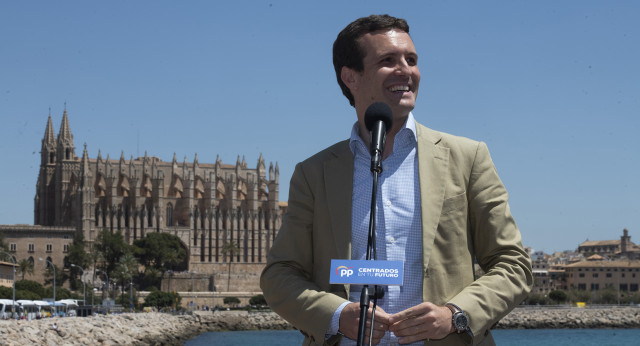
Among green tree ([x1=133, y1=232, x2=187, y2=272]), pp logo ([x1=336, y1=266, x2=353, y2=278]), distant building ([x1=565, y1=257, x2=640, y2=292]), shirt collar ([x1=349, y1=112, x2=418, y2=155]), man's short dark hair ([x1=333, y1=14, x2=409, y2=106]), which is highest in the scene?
man's short dark hair ([x1=333, y1=14, x2=409, y2=106])

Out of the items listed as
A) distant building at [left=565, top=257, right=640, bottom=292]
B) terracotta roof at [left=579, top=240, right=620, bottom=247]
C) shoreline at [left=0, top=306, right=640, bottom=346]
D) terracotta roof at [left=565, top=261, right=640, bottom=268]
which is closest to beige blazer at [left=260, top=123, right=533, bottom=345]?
shoreline at [left=0, top=306, right=640, bottom=346]

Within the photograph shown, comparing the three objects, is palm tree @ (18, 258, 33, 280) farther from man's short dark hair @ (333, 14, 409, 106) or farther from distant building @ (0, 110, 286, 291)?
man's short dark hair @ (333, 14, 409, 106)

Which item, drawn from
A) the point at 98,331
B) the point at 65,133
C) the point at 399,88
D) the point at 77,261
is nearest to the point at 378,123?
the point at 399,88

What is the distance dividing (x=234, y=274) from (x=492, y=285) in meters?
86.7

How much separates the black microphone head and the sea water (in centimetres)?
4872

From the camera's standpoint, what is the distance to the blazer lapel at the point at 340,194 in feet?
10.7

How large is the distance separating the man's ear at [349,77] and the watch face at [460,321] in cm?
92

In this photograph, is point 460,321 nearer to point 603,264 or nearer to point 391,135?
point 391,135

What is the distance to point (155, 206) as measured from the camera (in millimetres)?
90625

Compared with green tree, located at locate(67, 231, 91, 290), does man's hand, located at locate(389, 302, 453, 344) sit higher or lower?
higher

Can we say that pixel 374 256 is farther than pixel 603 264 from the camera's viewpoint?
No

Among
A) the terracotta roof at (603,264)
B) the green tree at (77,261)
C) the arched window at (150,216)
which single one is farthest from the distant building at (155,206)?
the terracotta roof at (603,264)

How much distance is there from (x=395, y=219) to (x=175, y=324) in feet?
183

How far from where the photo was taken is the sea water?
55466 millimetres
